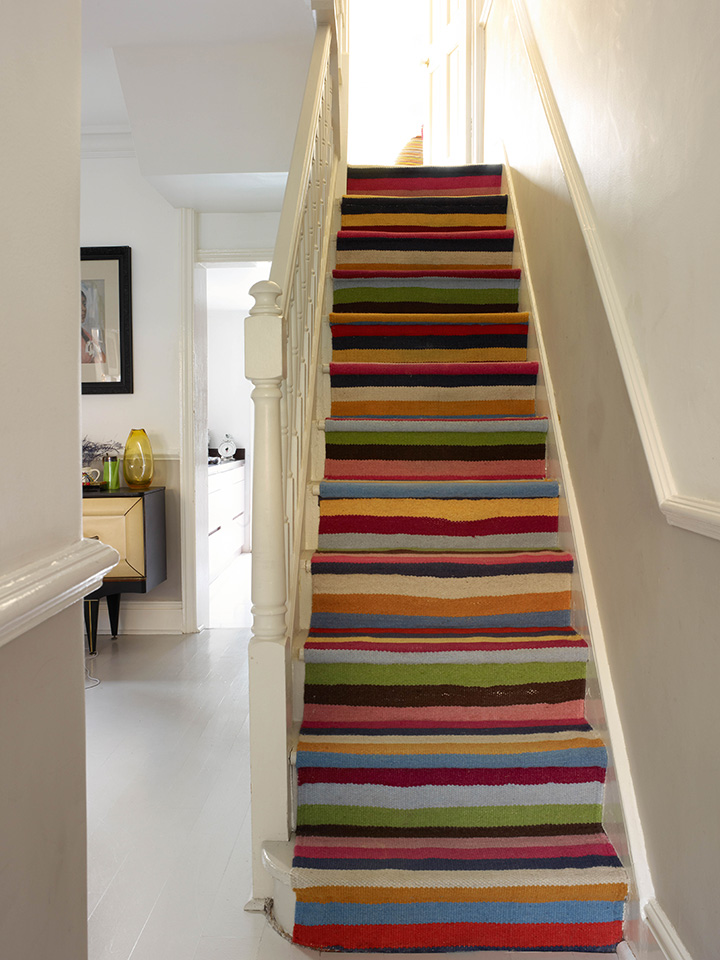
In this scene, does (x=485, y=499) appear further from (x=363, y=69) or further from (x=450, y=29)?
(x=363, y=69)

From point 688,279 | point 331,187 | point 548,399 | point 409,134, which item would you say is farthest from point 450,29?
point 688,279

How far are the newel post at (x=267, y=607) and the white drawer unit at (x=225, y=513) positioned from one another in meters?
3.75

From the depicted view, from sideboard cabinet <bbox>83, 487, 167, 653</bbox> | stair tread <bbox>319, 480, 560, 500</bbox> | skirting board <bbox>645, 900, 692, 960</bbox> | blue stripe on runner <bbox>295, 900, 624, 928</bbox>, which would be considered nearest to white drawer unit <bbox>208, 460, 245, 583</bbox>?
sideboard cabinet <bbox>83, 487, 167, 653</bbox>

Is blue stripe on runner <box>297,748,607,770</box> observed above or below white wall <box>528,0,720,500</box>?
below

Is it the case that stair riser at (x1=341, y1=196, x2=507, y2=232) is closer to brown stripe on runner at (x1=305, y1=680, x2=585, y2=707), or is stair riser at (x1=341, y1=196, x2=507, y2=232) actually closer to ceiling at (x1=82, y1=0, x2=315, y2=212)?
ceiling at (x1=82, y1=0, x2=315, y2=212)

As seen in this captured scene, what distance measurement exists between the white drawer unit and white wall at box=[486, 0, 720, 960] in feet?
12.6

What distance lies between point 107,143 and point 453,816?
382 cm

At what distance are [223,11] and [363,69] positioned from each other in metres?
2.51

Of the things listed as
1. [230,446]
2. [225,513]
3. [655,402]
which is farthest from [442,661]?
[230,446]

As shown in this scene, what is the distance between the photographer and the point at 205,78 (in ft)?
10.3

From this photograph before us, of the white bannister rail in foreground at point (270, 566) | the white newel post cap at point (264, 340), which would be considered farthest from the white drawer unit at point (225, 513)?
the white newel post cap at point (264, 340)

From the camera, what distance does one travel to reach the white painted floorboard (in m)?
1.60

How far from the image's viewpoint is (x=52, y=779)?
2.41 ft

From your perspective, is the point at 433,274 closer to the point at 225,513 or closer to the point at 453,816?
the point at 453,816
